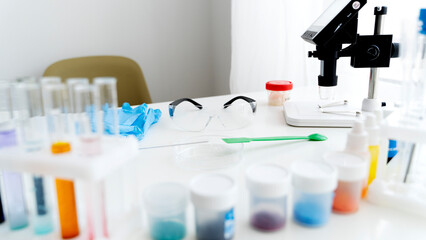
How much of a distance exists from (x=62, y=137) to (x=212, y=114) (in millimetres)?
639

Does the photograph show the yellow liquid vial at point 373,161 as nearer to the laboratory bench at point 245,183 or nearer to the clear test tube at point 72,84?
the laboratory bench at point 245,183

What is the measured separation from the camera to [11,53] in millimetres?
1882

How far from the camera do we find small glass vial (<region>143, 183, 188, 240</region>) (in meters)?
0.54

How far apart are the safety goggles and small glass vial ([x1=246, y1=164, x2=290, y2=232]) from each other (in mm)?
449

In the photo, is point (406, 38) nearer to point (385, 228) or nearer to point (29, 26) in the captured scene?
point (385, 228)

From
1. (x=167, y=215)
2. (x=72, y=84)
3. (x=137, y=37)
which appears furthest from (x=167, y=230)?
(x=137, y=37)

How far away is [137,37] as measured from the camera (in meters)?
2.17

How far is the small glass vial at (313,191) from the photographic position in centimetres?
54

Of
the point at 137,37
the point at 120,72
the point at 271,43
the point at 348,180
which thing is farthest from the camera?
the point at 137,37

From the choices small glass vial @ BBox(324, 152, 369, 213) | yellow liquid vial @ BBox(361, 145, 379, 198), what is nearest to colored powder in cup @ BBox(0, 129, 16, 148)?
small glass vial @ BBox(324, 152, 369, 213)

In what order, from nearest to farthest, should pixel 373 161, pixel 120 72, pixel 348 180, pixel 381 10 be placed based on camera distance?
pixel 348 180, pixel 373 161, pixel 381 10, pixel 120 72

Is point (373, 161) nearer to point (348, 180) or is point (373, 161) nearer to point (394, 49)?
point (348, 180)

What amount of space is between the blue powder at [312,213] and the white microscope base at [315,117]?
0.44m

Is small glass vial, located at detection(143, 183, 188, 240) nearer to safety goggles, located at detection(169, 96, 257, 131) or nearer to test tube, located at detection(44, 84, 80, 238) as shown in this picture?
test tube, located at detection(44, 84, 80, 238)
